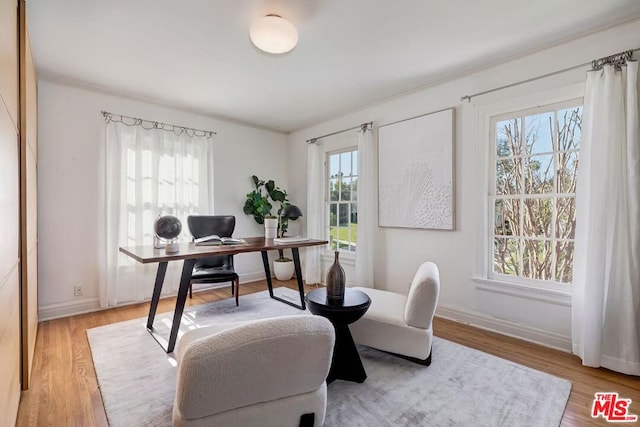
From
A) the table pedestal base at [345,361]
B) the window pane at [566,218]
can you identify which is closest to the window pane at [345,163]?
the window pane at [566,218]

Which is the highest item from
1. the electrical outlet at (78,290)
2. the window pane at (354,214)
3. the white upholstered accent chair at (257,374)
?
the window pane at (354,214)

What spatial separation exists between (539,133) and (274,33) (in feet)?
7.59

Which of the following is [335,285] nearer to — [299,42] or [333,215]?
[299,42]

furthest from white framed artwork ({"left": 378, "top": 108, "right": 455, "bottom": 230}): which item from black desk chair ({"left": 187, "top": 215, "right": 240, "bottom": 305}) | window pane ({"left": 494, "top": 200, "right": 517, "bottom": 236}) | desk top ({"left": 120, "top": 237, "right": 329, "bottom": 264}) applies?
black desk chair ({"left": 187, "top": 215, "right": 240, "bottom": 305})

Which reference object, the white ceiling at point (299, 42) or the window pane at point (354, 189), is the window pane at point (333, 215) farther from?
the white ceiling at point (299, 42)

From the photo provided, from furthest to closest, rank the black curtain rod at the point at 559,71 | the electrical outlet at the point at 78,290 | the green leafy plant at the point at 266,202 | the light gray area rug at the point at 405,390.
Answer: the green leafy plant at the point at 266,202
the electrical outlet at the point at 78,290
the black curtain rod at the point at 559,71
the light gray area rug at the point at 405,390

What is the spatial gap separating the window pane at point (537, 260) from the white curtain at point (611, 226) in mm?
346

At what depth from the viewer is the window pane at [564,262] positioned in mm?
2404

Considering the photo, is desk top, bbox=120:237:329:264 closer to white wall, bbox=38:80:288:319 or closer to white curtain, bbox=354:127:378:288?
white curtain, bbox=354:127:378:288

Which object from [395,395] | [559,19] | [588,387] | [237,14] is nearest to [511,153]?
[559,19]

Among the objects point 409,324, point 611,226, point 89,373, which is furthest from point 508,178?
point 89,373

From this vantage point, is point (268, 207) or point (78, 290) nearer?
point (78, 290)

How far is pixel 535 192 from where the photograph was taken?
2.58 m

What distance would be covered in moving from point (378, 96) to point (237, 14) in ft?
6.36
